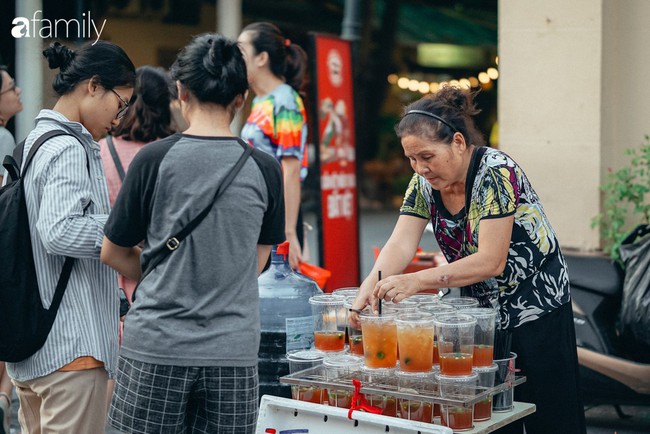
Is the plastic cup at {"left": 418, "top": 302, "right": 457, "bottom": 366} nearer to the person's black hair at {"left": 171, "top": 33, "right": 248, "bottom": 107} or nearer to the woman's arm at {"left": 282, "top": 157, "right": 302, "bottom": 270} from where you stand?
the person's black hair at {"left": 171, "top": 33, "right": 248, "bottom": 107}

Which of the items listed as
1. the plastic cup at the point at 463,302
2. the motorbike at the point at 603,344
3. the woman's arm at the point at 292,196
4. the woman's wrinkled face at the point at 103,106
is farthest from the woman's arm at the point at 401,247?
the woman's arm at the point at 292,196

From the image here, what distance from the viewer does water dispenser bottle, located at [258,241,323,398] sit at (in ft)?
14.0

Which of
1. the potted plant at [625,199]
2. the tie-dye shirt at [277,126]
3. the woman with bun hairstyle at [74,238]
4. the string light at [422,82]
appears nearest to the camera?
the woman with bun hairstyle at [74,238]

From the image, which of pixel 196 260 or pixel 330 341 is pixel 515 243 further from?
pixel 196 260

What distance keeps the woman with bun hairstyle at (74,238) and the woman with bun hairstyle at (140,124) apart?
1622 mm

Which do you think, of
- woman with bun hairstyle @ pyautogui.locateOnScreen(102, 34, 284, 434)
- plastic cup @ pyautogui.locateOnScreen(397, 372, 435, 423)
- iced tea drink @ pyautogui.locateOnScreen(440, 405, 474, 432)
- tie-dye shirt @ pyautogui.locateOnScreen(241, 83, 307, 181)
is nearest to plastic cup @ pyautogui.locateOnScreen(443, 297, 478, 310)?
plastic cup @ pyautogui.locateOnScreen(397, 372, 435, 423)

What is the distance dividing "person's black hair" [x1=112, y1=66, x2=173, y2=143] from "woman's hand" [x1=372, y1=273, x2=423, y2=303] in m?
2.22

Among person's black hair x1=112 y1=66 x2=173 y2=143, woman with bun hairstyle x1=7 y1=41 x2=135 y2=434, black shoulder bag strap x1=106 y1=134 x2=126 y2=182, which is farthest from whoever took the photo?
person's black hair x1=112 y1=66 x2=173 y2=143

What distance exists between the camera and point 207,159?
302 cm

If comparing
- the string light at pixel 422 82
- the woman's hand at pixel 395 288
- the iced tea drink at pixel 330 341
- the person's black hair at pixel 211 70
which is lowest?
the iced tea drink at pixel 330 341

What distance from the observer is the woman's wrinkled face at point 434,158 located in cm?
343

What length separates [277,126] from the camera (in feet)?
19.4

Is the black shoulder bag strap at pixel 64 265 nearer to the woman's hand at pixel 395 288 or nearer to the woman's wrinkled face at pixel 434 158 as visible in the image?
the woman's hand at pixel 395 288

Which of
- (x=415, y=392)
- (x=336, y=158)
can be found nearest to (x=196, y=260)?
(x=415, y=392)
